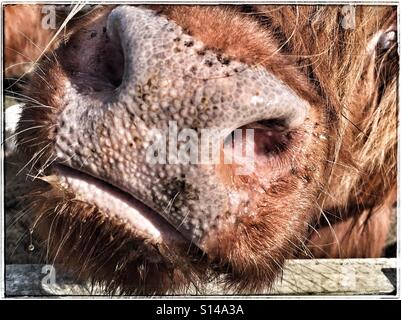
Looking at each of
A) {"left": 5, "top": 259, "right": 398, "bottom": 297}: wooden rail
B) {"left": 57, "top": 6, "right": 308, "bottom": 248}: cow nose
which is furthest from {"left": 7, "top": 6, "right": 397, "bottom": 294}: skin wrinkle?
{"left": 5, "top": 259, "right": 398, "bottom": 297}: wooden rail

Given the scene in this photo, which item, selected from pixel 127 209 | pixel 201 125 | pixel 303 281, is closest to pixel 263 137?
pixel 201 125

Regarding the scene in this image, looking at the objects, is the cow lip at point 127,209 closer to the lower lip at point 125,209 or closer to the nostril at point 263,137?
the lower lip at point 125,209

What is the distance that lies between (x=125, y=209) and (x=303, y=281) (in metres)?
0.65

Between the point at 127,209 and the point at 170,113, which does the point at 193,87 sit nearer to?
the point at 170,113

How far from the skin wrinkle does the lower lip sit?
11mm

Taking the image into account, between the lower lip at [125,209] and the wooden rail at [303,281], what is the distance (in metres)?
0.38

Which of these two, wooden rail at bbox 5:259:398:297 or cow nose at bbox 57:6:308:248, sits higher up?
cow nose at bbox 57:6:308:248

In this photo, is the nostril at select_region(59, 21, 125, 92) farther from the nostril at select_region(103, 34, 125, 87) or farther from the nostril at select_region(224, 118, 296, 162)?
the nostril at select_region(224, 118, 296, 162)

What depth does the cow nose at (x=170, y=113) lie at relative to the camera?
889mm

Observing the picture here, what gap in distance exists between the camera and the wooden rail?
4.46 feet

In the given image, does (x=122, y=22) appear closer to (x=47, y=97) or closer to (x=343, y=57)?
(x=47, y=97)

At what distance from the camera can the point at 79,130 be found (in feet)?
3.17

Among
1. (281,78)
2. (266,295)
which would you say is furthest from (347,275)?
(281,78)

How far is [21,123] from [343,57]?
0.66 m
